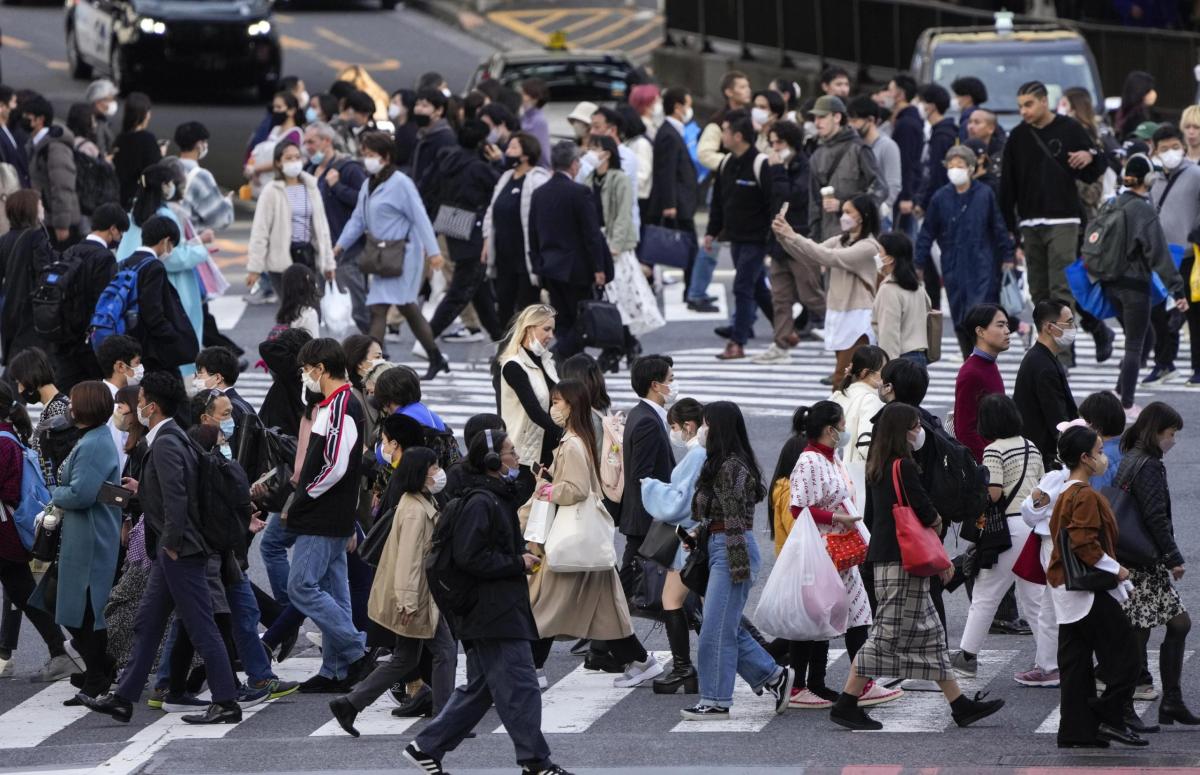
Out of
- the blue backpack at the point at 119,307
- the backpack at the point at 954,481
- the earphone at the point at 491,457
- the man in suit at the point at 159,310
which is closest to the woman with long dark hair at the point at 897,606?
the backpack at the point at 954,481

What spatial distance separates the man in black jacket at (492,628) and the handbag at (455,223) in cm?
860

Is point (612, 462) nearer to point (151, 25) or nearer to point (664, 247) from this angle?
point (664, 247)

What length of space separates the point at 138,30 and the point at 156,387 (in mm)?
24092

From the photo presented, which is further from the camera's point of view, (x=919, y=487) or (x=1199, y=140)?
(x=1199, y=140)

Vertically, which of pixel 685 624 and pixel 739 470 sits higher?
pixel 739 470

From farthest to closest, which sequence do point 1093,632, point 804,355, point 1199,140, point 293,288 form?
point 804,355, point 1199,140, point 293,288, point 1093,632

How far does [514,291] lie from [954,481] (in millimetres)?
7808

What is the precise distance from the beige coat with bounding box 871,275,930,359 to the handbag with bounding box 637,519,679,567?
13.8 feet

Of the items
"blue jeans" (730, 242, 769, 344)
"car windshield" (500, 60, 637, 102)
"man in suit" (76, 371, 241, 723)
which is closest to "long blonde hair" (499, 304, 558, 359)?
"man in suit" (76, 371, 241, 723)

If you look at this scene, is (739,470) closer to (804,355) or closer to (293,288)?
(293,288)

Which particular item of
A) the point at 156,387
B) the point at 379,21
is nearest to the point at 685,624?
the point at 156,387

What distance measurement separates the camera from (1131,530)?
951 cm

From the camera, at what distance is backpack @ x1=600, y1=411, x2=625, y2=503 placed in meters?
10.5

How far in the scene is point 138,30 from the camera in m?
33.2
